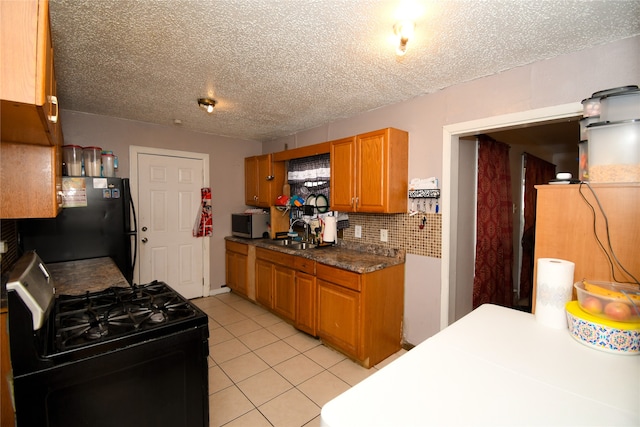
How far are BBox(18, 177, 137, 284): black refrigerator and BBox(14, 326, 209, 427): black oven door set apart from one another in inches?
77.0


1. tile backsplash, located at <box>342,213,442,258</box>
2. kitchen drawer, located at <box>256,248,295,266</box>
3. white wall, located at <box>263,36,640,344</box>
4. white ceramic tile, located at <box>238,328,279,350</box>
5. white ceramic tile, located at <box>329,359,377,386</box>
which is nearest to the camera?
white wall, located at <box>263,36,640,344</box>

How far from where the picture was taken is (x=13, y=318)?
0.95 m

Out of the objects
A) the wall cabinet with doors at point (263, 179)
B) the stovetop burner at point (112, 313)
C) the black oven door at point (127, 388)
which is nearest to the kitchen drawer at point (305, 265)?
the wall cabinet with doors at point (263, 179)

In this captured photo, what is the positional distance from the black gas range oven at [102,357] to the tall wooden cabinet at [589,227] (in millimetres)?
1776

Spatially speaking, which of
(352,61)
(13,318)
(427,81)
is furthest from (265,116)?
(13,318)

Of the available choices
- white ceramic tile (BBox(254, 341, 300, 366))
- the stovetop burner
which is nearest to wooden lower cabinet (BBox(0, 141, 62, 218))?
the stovetop burner

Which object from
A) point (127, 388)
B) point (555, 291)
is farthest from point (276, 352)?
point (555, 291)

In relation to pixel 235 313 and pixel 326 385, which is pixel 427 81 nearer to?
pixel 326 385

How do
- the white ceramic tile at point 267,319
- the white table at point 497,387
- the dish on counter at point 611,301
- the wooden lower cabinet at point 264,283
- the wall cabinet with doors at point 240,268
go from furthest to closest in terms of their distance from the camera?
the wall cabinet with doors at point 240,268 → the wooden lower cabinet at point 264,283 → the white ceramic tile at point 267,319 → the dish on counter at point 611,301 → the white table at point 497,387

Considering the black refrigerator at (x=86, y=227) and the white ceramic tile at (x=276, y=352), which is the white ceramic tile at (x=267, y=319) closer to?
the white ceramic tile at (x=276, y=352)

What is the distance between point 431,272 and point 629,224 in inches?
58.4

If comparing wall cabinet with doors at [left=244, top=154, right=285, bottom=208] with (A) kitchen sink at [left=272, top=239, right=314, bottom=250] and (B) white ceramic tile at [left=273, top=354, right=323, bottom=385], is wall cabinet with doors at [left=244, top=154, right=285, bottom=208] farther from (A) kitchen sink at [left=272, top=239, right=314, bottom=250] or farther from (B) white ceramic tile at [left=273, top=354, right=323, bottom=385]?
(B) white ceramic tile at [left=273, top=354, right=323, bottom=385]

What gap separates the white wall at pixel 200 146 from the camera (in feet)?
10.3

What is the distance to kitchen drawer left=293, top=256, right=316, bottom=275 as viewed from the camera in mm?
2799
